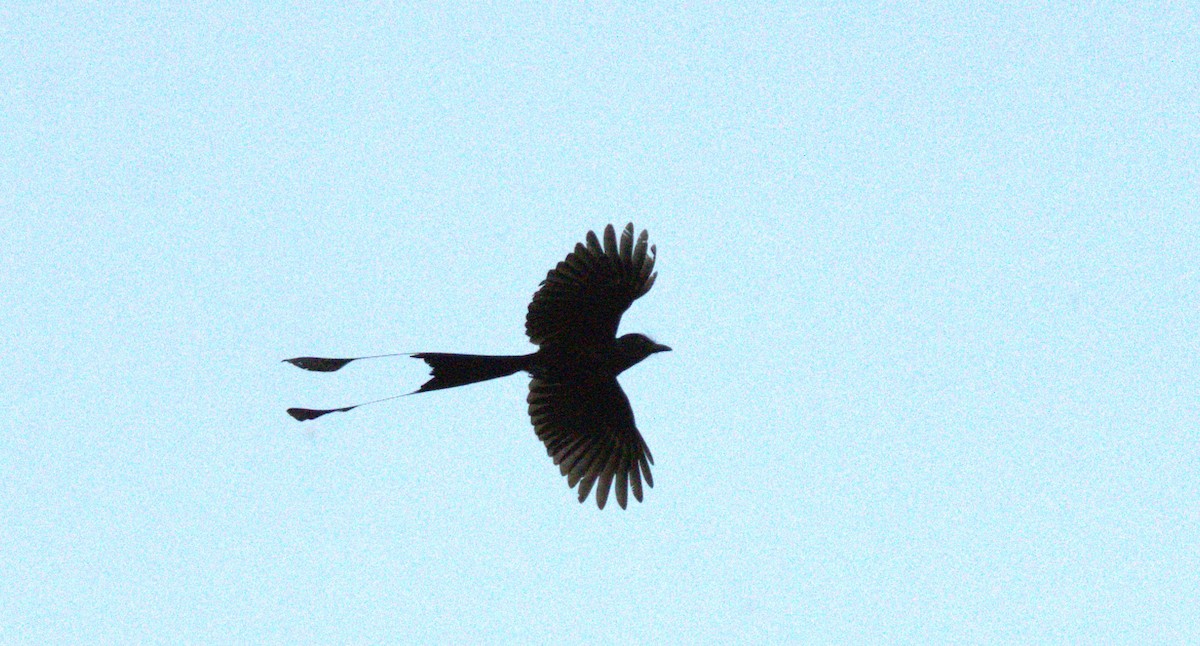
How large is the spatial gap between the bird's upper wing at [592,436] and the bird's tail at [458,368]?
0.82 metres

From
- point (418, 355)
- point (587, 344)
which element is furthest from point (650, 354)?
point (418, 355)

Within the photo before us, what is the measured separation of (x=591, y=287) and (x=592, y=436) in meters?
1.38

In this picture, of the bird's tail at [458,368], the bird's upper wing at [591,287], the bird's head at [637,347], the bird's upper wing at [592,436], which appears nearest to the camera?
the bird's tail at [458,368]

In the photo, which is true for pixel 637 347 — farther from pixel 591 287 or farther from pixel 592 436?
pixel 592 436

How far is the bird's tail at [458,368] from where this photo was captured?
26.1ft

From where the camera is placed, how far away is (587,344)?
8.66 metres

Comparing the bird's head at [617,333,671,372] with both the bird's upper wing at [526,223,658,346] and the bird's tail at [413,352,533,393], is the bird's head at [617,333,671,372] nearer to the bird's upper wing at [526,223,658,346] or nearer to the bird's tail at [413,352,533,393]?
the bird's upper wing at [526,223,658,346]

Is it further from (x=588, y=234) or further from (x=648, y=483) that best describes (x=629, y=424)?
(x=588, y=234)

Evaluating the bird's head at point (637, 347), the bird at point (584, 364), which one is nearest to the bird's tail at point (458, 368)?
the bird at point (584, 364)

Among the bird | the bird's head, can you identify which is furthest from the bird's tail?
the bird's head

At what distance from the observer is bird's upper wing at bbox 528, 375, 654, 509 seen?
9.12 meters

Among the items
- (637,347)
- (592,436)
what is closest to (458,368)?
(637,347)

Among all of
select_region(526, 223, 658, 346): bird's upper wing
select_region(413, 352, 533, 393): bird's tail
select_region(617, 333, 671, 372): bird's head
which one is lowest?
select_region(413, 352, 533, 393): bird's tail

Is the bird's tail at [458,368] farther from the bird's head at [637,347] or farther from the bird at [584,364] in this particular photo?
the bird's head at [637,347]
